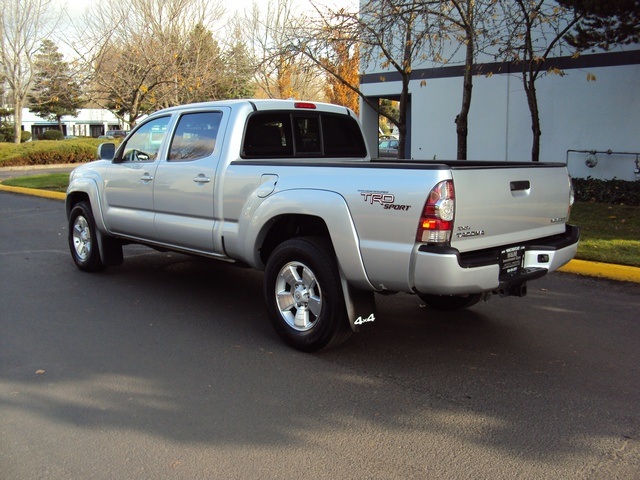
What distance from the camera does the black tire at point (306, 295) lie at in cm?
458

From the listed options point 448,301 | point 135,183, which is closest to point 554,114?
point 448,301

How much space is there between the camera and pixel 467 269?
4109 mm

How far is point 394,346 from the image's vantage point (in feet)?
16.5

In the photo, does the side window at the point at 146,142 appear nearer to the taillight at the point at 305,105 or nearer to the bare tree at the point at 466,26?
the taillight at the point at 305,105

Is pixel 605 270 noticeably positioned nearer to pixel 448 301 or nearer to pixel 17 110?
pixel 448 301

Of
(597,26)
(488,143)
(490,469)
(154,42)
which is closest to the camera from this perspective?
(490,469)

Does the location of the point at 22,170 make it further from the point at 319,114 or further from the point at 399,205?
the point at 399,205

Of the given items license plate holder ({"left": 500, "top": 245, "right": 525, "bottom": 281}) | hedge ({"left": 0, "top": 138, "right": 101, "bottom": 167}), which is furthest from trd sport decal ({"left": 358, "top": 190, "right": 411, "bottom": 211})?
hedge ({"left": 0, "top": 138, "right": 101, "bottom": 167})

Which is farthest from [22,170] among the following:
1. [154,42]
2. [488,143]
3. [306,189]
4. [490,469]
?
[490,469]

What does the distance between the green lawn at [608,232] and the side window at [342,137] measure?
325 centimetres

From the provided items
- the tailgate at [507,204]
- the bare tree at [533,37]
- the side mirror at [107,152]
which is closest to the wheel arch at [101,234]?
the side mirror at [107,152]

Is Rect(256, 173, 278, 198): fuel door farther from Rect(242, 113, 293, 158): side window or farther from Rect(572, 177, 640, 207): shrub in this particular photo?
Rect(572, 177, 640, 207): shrub

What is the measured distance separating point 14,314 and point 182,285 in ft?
5.94

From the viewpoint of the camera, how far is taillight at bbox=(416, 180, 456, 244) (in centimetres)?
398
